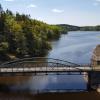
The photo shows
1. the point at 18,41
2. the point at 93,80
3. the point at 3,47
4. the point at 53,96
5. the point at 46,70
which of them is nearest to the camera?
the point at 53,96

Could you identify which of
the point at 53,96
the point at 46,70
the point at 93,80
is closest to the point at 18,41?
the point at 46,70

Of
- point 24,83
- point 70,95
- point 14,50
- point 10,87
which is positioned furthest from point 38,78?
point 14,50

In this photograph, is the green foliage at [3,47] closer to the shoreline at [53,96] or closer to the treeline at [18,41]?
the treeline at [18,41]

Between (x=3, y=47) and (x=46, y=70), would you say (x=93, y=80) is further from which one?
(x=3, y=47)

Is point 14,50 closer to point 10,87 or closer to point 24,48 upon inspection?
point 24,48

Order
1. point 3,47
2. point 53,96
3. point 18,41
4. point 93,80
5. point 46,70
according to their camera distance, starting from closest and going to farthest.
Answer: point 53,96 < point 46,70 < point 93,80 < point 3,47 < point 18,41

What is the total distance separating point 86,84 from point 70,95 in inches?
383

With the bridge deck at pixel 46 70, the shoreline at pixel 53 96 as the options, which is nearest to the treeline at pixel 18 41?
the bridge deck at pixel 46 70

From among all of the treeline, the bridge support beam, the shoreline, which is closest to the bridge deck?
the bridge support beam

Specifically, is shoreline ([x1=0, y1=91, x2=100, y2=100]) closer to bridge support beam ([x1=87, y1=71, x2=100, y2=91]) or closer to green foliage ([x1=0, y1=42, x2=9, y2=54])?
bridge support beam ([x1=87, y1=71, x2=100, y2=91])

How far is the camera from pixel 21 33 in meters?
119

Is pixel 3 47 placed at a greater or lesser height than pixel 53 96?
greater

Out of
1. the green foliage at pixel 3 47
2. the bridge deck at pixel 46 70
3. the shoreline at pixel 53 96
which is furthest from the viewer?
the green foliage at pixel 3 47

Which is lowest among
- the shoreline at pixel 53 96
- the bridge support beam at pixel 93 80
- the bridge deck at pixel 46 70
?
the shoreline at pixel 53 96
